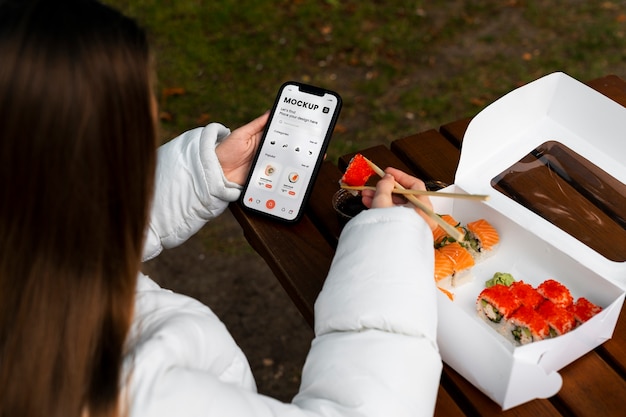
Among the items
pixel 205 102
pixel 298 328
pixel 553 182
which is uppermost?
pixel 553 182

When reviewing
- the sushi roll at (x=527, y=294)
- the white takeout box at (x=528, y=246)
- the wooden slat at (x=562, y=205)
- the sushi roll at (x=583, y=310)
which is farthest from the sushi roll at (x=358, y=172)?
the sushi roll at (x=583, y=310)

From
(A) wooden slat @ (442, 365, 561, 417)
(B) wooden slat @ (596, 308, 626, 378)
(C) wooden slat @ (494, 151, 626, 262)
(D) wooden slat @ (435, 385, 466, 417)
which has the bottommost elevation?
(D) wooden slat @ (435, 385, 466, 417)

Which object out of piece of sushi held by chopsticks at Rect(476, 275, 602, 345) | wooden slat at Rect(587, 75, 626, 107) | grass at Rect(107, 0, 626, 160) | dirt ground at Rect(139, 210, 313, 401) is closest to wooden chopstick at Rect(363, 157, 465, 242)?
piece of sushi held by chopsticks at Rect(476, 275, 602, 345)

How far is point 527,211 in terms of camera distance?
1.41 metres

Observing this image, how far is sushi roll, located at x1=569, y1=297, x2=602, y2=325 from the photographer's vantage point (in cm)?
121

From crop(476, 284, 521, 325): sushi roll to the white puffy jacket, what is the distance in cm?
14

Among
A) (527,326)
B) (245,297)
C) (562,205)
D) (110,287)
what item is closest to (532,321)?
(527,326)

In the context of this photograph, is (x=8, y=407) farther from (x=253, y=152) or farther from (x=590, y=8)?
(x=590, y=8)

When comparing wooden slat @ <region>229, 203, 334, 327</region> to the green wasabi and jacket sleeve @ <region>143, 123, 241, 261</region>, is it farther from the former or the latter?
the green wasabi

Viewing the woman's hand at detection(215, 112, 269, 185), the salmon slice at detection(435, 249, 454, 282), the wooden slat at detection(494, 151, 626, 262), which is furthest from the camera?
the woman's hand at detection(215, 112, 269, 185)

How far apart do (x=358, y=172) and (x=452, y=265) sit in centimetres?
30

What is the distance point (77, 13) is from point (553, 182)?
1.06 m

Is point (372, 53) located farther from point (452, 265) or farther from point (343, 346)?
point (343, 346)

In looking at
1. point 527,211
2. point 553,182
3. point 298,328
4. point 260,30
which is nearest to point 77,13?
point 527,211
